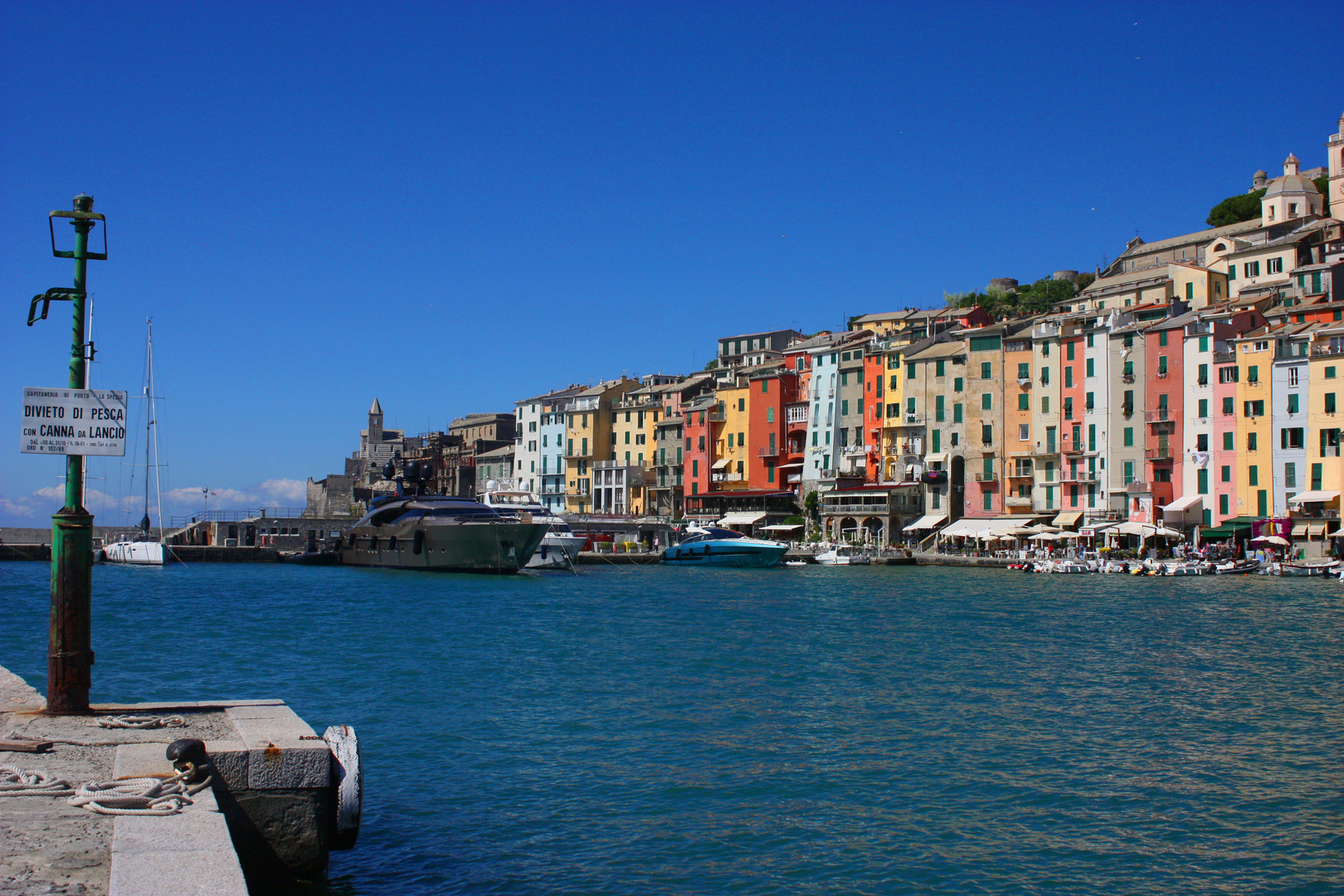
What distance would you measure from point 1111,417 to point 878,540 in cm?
1914

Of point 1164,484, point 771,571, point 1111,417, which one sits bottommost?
point 771,571

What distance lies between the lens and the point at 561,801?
13.2 metres

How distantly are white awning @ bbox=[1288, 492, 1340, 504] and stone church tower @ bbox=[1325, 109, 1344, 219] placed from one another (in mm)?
51326

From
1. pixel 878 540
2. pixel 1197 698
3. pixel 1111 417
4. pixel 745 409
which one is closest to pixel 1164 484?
pixel 1111 417

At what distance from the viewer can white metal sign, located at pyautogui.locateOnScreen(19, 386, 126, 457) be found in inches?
392

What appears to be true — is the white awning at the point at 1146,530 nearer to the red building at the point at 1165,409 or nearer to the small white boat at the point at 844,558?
the red building at the point at 1165,409

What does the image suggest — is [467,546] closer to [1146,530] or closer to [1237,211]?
[1146,530]

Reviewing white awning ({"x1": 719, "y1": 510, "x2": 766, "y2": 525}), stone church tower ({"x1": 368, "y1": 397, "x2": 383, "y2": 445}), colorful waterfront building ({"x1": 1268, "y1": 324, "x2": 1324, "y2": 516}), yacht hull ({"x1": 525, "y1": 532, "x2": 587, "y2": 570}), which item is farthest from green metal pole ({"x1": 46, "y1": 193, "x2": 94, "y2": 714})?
stone church tower ({"x1": 368, "y1": 397, "x2": 383, "y2": 445})

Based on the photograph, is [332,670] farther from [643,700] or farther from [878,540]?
[878,540]

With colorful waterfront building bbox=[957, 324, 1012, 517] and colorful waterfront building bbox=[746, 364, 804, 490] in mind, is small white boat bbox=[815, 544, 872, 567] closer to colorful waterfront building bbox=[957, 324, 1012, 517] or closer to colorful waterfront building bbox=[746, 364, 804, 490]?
colorful waterfront building bbox=[957, 324, 1012, 517]

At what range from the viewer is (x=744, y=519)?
3639 inches

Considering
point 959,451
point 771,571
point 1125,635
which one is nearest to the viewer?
point 1125,635

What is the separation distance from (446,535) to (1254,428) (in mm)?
47640

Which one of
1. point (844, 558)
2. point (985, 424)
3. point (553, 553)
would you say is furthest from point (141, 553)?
point (985, 424)
